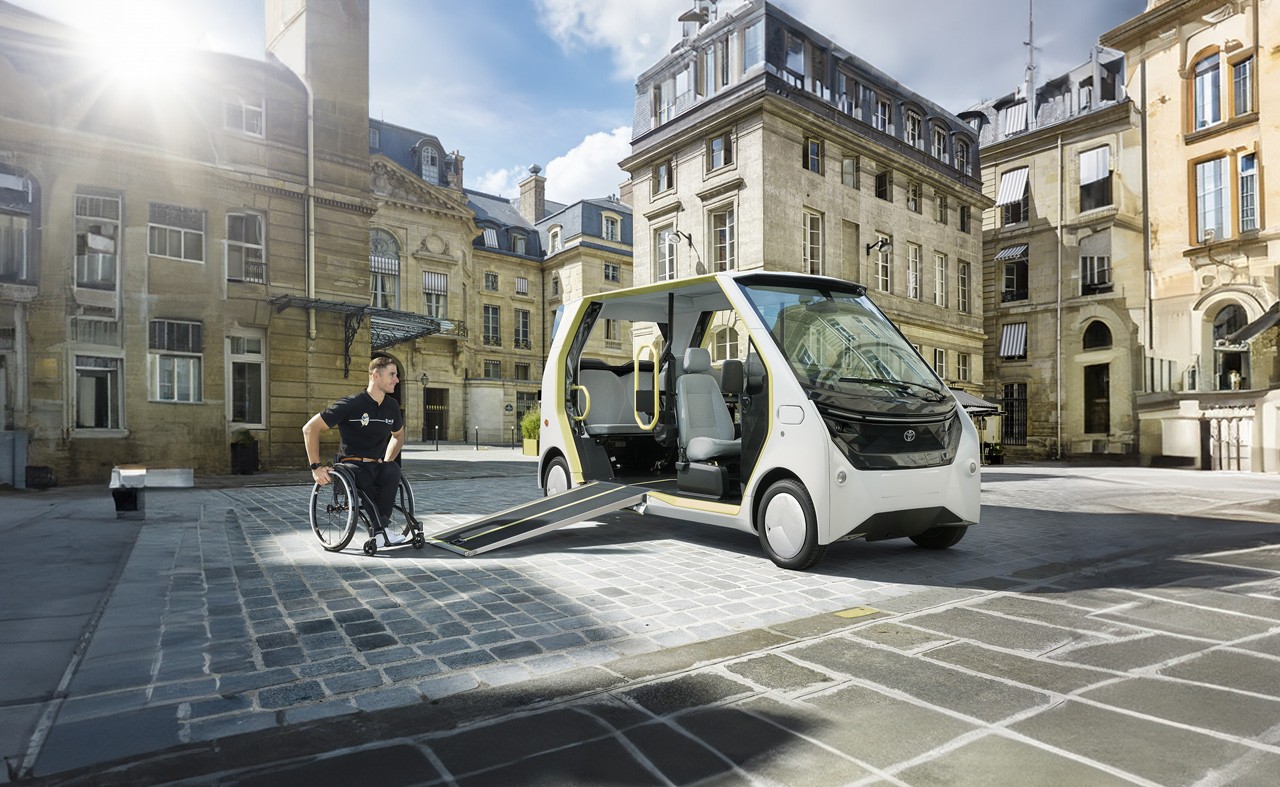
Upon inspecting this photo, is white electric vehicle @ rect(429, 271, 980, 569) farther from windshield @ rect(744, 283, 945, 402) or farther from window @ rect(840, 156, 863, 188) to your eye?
window @ rect(840, 156, 863, 188)

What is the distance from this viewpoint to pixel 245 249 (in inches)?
671

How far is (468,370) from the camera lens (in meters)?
43.1

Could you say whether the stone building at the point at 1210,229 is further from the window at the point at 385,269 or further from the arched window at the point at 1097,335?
the window at the point at 385,269

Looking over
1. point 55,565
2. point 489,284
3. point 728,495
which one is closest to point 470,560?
point 728,495

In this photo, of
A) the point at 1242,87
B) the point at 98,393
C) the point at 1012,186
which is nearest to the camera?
the point at 98,393

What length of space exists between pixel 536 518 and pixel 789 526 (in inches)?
90.5

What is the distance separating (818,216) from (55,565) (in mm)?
23540

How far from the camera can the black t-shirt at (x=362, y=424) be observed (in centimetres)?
619

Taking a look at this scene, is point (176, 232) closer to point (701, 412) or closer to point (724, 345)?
point (701, 412)

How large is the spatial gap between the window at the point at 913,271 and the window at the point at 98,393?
25181 millimetres

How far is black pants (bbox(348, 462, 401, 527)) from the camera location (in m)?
6.28

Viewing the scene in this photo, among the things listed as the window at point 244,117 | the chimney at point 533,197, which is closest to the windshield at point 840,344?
the window at point 244,117

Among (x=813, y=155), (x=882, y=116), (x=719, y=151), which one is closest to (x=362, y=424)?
(x=719, y=151)

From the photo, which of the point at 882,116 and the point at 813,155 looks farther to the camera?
the point at 882,116
